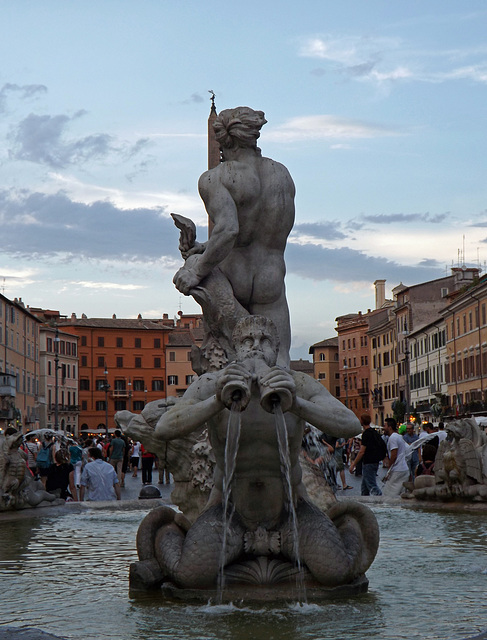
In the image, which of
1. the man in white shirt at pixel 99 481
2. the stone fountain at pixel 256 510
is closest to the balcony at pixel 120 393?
the man in white shirt at pixel 99 481

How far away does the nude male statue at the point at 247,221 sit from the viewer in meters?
7.88

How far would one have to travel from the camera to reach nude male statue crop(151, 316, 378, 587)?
4.90 m

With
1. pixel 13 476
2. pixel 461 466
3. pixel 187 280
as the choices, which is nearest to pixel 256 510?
pixel 187 280

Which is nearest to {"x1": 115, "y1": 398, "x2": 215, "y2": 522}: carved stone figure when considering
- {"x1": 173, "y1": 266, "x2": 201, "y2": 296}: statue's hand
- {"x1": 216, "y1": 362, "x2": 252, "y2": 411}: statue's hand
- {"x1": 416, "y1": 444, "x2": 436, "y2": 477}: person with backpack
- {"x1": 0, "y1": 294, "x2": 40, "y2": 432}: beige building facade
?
{"x1": 173, "y1": 266, "x2": 201, "y2": 296}: statue's hand

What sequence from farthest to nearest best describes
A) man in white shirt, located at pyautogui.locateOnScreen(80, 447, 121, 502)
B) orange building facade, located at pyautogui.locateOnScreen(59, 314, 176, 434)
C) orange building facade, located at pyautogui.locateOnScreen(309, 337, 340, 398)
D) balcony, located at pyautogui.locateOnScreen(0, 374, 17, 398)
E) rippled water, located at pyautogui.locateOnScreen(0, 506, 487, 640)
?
orange building facade, located at pyautogui.locateOnScreen(309, 337, 340, 398) → orange building facade, located at pyautogui.locateOnScreen(59, 314, 176, 434) → balcony, located at pyautogui.locateOnScreen(0, 374, 17, 398) → man in white shirt, located at pyautogui.locateOnScreen(80, 447, 121, 502) → rippled water, located at pyautogui.locateOnScreen(0, 506, 487, 640)

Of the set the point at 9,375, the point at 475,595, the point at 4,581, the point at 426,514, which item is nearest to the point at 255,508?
the point at 475,595

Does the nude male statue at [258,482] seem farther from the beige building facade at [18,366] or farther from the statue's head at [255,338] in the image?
the beige building facade at [18,366]

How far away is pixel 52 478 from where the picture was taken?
592 inches

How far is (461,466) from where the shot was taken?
10672 mm

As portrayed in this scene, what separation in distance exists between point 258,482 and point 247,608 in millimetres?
585

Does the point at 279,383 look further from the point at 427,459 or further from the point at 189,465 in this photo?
the point at 427,459

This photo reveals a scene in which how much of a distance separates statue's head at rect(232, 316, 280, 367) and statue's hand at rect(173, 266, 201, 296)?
294 cm

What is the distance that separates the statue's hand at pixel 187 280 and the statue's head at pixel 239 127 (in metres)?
0.94

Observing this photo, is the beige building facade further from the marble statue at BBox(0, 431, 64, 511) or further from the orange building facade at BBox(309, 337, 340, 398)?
the marble statue at BBox(0, 431, 64, 511)
